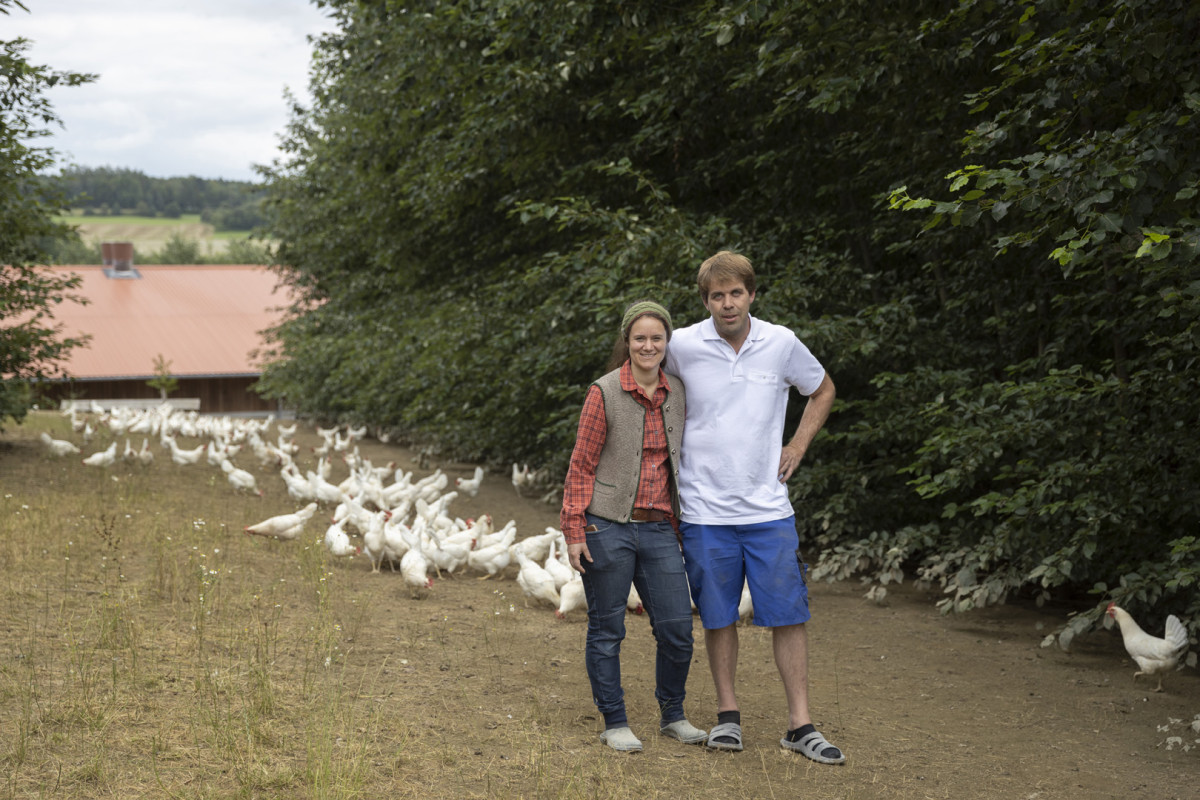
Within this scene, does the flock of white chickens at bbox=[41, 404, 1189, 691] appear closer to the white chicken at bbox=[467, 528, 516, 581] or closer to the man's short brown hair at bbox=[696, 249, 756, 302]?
the white chicken at bbox=[467, 528, 516, 581]

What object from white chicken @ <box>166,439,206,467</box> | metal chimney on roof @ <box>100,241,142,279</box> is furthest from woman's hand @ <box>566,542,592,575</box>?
metal chimney on roof @ <box>100,241,142,279</box>

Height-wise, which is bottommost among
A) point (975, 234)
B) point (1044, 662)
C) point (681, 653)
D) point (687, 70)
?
point (1044, 662)

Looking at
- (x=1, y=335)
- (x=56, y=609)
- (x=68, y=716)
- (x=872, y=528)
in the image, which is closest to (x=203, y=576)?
(x=56, y=609)

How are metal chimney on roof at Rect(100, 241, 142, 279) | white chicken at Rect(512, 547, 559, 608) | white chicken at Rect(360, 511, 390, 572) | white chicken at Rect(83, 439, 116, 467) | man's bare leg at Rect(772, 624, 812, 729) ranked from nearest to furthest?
man's bare leg at Rect(772, 624, 812, 729) → white chicken at Rect(512, 547, 559, 608) → white chicken at Rect(360, 511, 390, 572) → white chicken at Rect(83, 439, 116, 467) → metal chimney on roof at Rect(100, 241, 142, 279)

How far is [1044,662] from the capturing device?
22.1 ft

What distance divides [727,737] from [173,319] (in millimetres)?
38006

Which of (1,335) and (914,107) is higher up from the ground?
(914,107)

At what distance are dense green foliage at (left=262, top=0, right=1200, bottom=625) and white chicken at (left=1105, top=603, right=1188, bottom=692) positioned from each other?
0.14m

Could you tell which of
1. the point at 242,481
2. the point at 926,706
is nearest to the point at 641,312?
the point at 926,706

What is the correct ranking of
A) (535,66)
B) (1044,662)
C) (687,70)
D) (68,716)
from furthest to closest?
(535,66), (687,70), (1044,662), (68,716)

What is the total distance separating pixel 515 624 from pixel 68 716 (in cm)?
312

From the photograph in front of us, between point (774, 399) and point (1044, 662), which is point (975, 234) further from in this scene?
point (774, 399)

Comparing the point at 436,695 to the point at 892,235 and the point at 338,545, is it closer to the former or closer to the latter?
the point at 338,545

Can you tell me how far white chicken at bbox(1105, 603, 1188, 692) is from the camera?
19.0 ft
